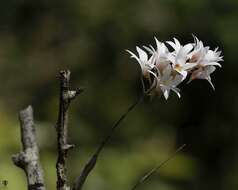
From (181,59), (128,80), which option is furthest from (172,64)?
(128,80)

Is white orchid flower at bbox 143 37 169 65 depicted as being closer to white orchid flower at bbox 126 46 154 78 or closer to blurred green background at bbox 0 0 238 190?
white orchid flower at bbox 126 46 154 78

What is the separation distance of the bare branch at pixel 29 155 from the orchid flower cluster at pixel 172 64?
185mm

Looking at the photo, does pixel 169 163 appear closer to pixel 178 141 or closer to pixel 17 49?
pixel 178 141

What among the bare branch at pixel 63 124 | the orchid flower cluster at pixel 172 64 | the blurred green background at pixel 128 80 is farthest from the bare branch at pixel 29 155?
the blurred green background at pixel 128 80

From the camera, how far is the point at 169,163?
3621 millimetres

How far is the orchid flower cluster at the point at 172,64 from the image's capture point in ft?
4.07

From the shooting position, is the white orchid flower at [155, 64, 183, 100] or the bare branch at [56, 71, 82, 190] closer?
the bare branch at [56, 71, 82, 190]

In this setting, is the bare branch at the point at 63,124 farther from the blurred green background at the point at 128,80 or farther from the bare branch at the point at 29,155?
the blurred green background at the point at 128,80

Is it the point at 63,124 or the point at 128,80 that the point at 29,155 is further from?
the point at 128,80

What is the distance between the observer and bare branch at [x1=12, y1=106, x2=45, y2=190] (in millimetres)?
1189

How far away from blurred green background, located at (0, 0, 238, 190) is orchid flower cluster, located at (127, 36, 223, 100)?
2.19m

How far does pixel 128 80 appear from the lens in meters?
3.86

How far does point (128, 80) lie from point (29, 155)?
266cm

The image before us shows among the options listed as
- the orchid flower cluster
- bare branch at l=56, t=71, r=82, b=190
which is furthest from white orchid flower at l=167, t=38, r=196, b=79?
bare branch at l=56, t=71, r=82, b=190
